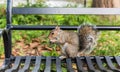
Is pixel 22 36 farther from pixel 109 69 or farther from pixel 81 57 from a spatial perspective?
pixel 109 69

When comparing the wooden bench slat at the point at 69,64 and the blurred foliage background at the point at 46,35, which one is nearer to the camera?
the wooden bench slat at the point at 69,64

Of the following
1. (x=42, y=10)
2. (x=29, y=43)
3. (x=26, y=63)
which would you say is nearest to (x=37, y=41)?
(x=29, y=43)

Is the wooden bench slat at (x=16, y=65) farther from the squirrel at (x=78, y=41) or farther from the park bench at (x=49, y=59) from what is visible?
the squirrel at (x=78, y=41)

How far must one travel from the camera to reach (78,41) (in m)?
3.27

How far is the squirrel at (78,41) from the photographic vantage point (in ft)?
10.5

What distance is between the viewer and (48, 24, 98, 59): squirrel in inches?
126

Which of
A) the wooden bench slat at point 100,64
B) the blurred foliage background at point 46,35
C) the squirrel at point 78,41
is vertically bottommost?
the blurred foliage background at point 46,35

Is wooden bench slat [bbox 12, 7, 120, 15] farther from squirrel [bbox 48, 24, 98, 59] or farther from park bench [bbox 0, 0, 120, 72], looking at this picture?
squirrel [bbox 48, 24, 98, 59]

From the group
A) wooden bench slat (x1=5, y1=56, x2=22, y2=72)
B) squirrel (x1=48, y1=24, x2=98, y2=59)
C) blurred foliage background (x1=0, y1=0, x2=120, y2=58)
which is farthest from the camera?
blurred foliage background (x1=0, y1=0, x2=120, y2=58)

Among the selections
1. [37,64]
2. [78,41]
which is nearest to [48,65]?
[37,64]

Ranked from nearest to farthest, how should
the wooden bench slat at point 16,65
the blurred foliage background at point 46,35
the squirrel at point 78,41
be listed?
the wooden bench slat at point 16,65 < the squirrel at point 78,41 < the blurred foliage background at point 46,35

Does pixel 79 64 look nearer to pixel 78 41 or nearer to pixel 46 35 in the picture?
pixel 78 41

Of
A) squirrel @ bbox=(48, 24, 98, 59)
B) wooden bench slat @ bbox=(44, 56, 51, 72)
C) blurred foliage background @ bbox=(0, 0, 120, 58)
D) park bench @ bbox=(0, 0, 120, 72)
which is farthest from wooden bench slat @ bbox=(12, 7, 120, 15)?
blurred foliage background @ bbox=(0, 0, 120, 58)

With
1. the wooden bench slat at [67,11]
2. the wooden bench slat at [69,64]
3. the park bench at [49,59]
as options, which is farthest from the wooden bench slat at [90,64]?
the wooden bench slat at [67,11]
